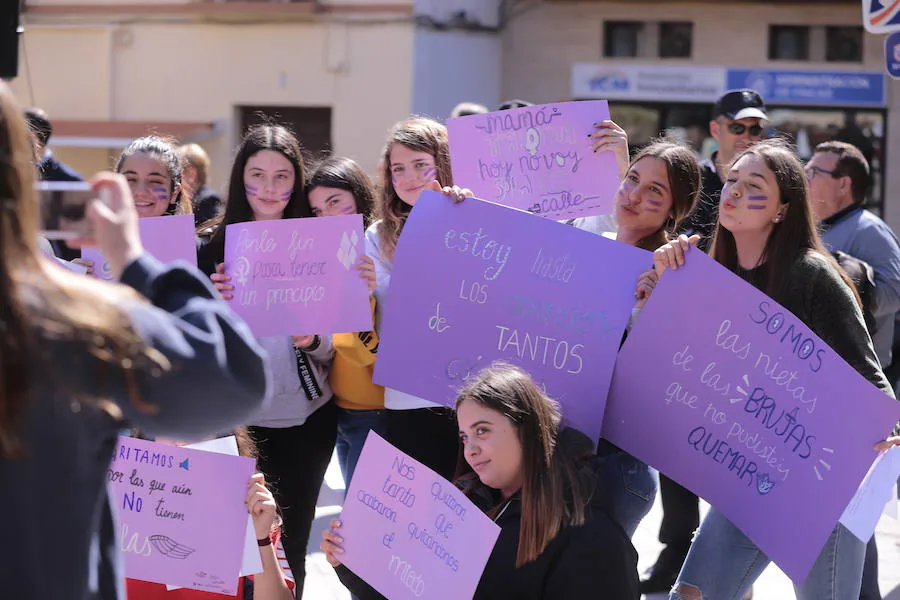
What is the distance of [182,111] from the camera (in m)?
14.1

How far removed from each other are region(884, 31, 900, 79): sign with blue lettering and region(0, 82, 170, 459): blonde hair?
13.3 feet

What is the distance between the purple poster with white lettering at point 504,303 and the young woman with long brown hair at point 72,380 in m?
1.63

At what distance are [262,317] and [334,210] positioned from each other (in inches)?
19.9

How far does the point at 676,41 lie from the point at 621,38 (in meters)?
0.63

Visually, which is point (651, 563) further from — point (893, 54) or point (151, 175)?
point (151, 175)

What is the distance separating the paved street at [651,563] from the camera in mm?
4570

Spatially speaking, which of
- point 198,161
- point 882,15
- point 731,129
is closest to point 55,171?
point 198,161

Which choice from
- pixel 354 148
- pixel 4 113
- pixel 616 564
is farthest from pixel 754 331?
pixel 354 148

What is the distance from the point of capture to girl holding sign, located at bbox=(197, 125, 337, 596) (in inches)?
142

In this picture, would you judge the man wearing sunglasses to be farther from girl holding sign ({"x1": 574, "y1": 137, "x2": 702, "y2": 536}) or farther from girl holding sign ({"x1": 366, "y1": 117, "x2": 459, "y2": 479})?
girl holding sign ({"x1": 366, "y1": 117, "x2": 459, "y2": 479})

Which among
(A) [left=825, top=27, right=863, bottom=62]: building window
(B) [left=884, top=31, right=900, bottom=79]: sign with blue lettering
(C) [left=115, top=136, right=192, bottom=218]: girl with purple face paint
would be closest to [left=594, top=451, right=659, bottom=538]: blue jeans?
(C) [left=115, top=136, right=192, bottom=218]: girl with purple face paint

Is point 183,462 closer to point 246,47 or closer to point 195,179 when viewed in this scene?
point 195,179

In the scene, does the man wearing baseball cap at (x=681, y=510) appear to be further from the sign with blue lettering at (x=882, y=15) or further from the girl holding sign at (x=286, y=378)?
the girl holding sign at (x=286, y=378)

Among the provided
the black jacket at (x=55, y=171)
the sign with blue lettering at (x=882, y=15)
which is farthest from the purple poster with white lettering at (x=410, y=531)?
the black jacket at (x=55, y=171)
